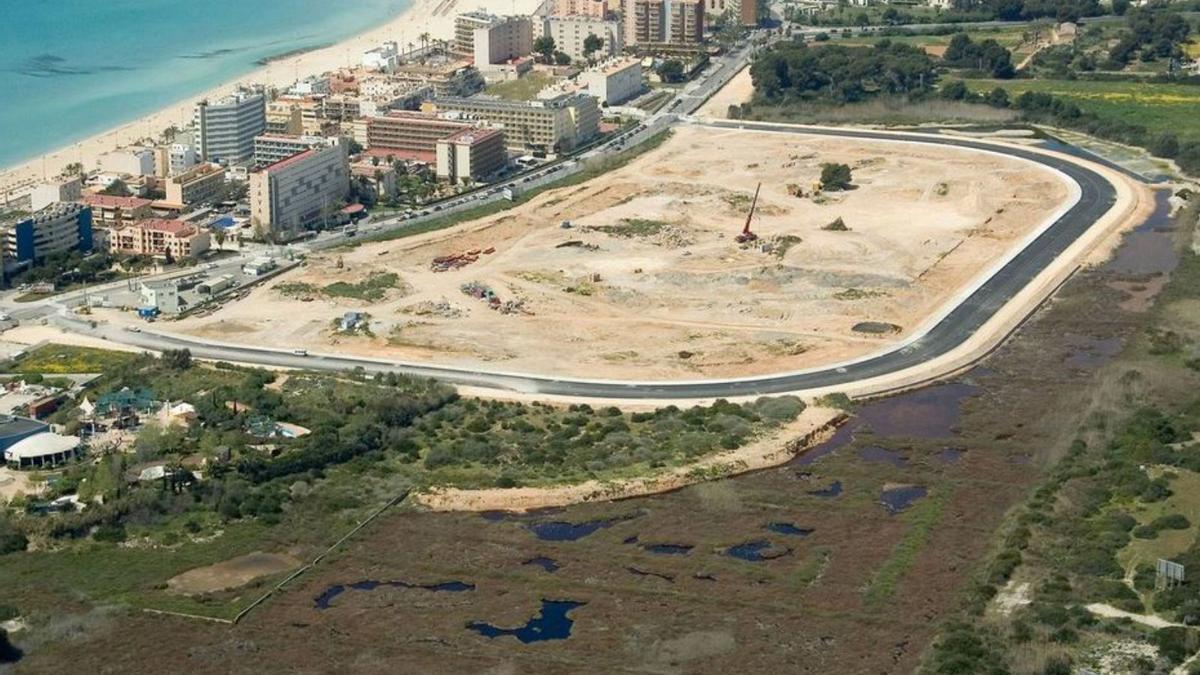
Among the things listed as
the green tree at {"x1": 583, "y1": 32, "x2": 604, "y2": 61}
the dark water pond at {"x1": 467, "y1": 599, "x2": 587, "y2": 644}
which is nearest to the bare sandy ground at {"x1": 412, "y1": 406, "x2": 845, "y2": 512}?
the dark water pond at {"x1": 467, "y1": 599, "x2": 587, "y2": 644}

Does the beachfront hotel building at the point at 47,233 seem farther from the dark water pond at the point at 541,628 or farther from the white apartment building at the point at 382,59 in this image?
the white apartment building at the point at 382,59

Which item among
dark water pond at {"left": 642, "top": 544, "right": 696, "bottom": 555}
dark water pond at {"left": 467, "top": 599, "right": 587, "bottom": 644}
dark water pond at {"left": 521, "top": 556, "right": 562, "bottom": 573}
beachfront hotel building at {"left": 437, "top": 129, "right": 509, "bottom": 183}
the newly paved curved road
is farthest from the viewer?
beachfront hotel building at {"left": 437, "top": 129, "right": 509, "bottom": 183}

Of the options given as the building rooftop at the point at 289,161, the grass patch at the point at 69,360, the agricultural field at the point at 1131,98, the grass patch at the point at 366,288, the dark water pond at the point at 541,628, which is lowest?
the dark water pond at the point at 541,628

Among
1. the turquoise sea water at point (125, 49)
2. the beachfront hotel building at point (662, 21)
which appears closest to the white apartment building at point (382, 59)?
the turquoise sea water at point (125, 49)

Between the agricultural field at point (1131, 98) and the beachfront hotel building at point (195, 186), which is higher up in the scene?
the agricultural field at point (1131, 98)

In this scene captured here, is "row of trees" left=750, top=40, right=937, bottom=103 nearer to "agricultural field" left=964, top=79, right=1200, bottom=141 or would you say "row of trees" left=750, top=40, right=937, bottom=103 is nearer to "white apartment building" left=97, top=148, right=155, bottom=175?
"agricultural field" left=964, top=79, right=1200, bottom=141

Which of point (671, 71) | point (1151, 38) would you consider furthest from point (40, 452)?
point (1151, 38)
